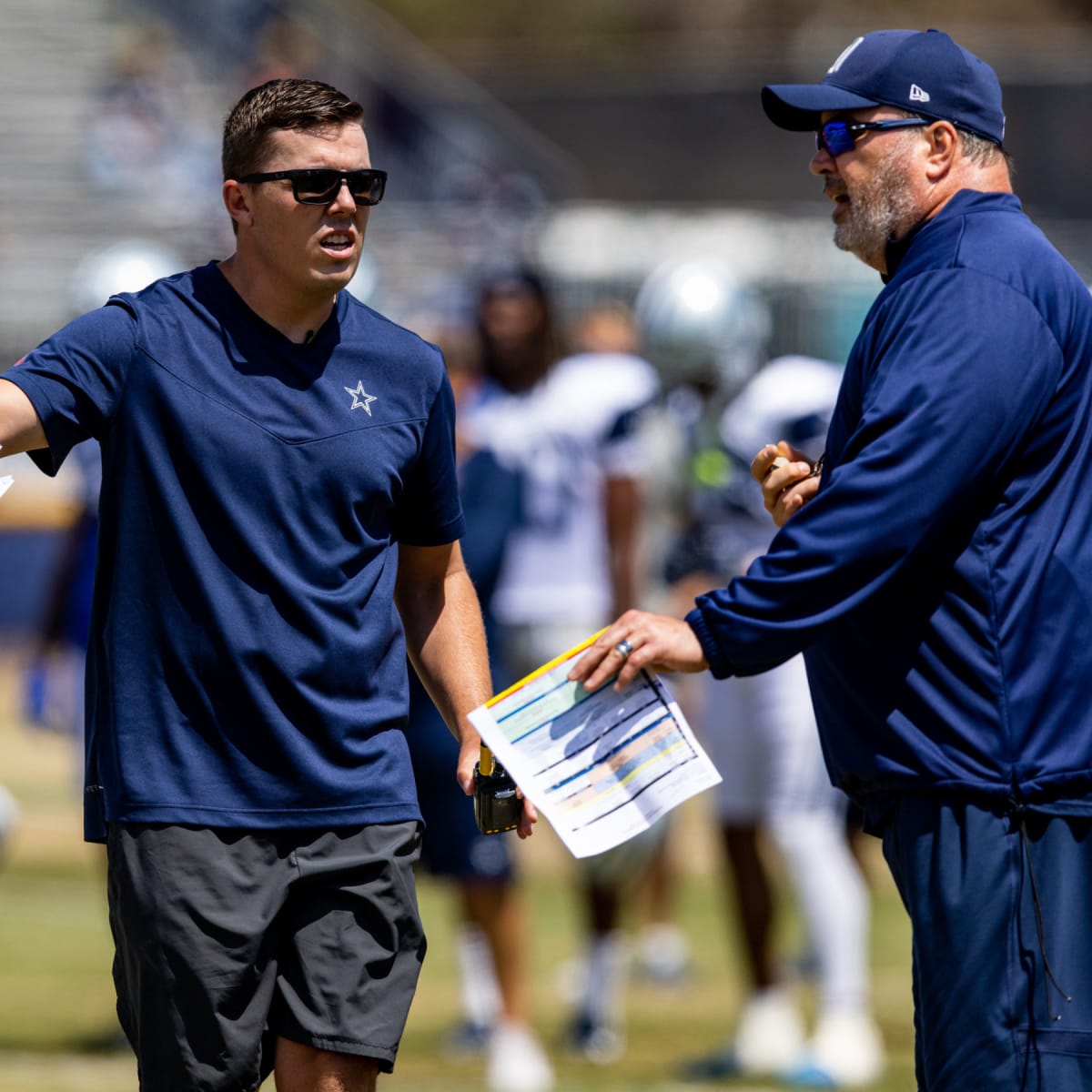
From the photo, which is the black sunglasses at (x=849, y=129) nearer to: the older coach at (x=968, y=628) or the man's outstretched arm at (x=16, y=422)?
the older coach at (x=968, y=628)

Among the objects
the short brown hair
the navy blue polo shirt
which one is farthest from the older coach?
the short brown hair

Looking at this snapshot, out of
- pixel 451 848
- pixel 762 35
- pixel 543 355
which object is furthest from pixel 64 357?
pixel 762 35

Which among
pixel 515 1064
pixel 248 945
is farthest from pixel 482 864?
pixel 248 945

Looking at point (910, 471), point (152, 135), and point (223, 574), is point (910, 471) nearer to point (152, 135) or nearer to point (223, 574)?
point (223, 574)

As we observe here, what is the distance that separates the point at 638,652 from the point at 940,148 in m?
1.17

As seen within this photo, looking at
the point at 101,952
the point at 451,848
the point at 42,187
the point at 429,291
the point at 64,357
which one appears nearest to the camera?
the point at 64,357

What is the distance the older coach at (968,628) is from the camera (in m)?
3.74

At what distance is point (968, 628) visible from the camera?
382 cm

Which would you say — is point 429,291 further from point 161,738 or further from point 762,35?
point 762,35

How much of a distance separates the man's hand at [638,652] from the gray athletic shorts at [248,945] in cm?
58

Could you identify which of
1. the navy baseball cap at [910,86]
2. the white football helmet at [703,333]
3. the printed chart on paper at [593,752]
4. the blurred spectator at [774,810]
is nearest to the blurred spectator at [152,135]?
the white football helmet at [703,333]

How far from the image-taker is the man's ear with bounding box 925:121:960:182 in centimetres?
407

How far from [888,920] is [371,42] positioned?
22.9 meters

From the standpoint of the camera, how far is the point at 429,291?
2466 centimetres
